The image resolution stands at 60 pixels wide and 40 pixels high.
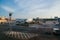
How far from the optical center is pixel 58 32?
57.7 ft

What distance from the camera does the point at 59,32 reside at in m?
17.7

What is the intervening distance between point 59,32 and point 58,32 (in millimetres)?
158
